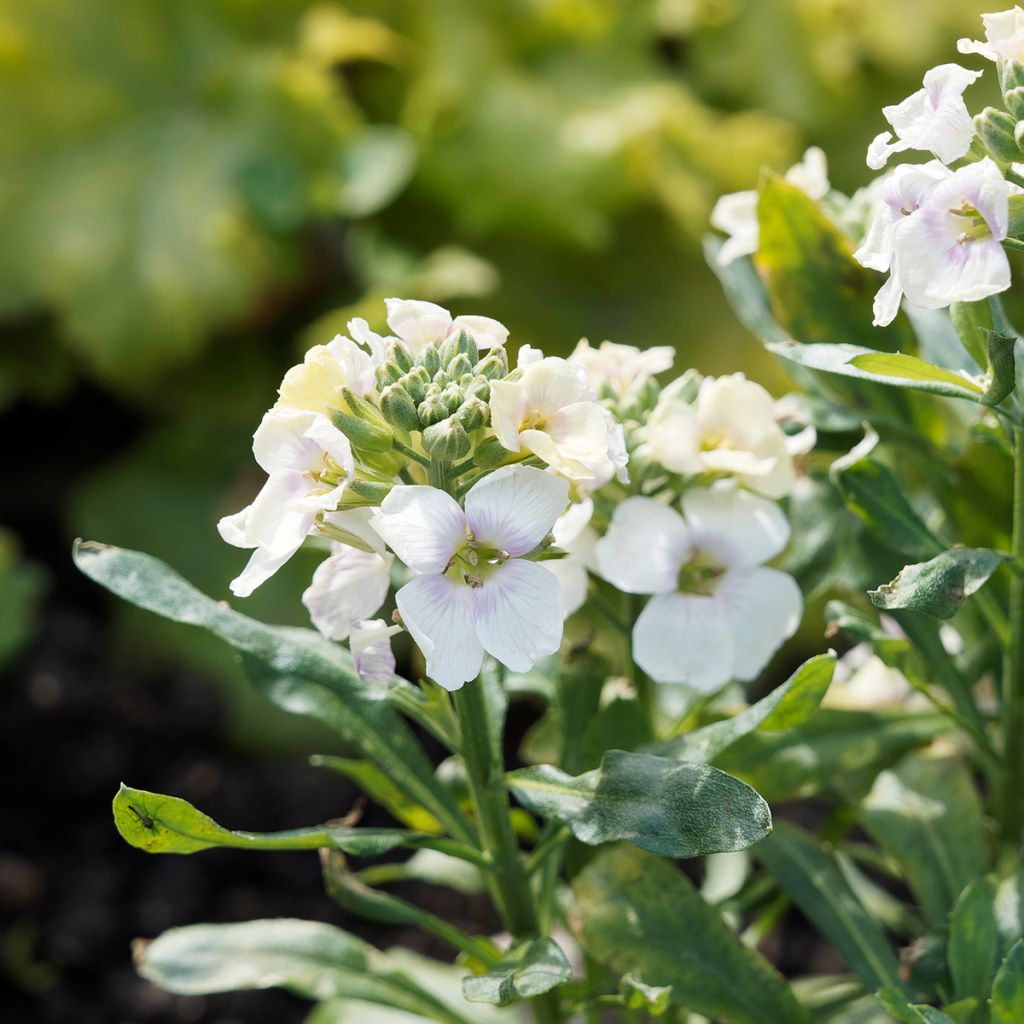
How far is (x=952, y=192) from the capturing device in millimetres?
646

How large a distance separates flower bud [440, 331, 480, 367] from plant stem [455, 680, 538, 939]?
19 centimetres

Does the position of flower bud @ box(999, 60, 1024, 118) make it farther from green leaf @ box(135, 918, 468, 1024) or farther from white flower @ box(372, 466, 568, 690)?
green leaf @ box(135, 918, 468, 1024)

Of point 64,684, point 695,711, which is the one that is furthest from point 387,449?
point 64,684

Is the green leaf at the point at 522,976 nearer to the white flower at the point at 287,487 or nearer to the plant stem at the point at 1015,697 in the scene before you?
the white flower at the point at 287,487

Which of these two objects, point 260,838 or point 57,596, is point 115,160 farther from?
point 260,838

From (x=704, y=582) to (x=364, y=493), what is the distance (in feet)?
0.88

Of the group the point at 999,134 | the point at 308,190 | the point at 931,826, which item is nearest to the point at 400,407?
the point at 999,134

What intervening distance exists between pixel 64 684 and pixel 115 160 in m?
1.09

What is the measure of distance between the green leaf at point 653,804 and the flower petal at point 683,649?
0.08 meters

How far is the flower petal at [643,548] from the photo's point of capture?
82 cm

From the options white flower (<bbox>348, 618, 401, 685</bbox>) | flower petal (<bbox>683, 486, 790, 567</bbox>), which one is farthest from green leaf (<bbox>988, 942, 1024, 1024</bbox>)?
white flower (<bbox>348, 618, 401, 685</bbox>)

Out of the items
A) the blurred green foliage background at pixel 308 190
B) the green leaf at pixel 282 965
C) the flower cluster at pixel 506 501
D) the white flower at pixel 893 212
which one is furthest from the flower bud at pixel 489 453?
the blurred green foliage background at pixel 308 190

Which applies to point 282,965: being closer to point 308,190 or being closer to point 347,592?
point 347,592

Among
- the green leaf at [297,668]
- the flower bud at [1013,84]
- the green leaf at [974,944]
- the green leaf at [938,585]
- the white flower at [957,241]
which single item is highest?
the flower bud at [1013,84]
